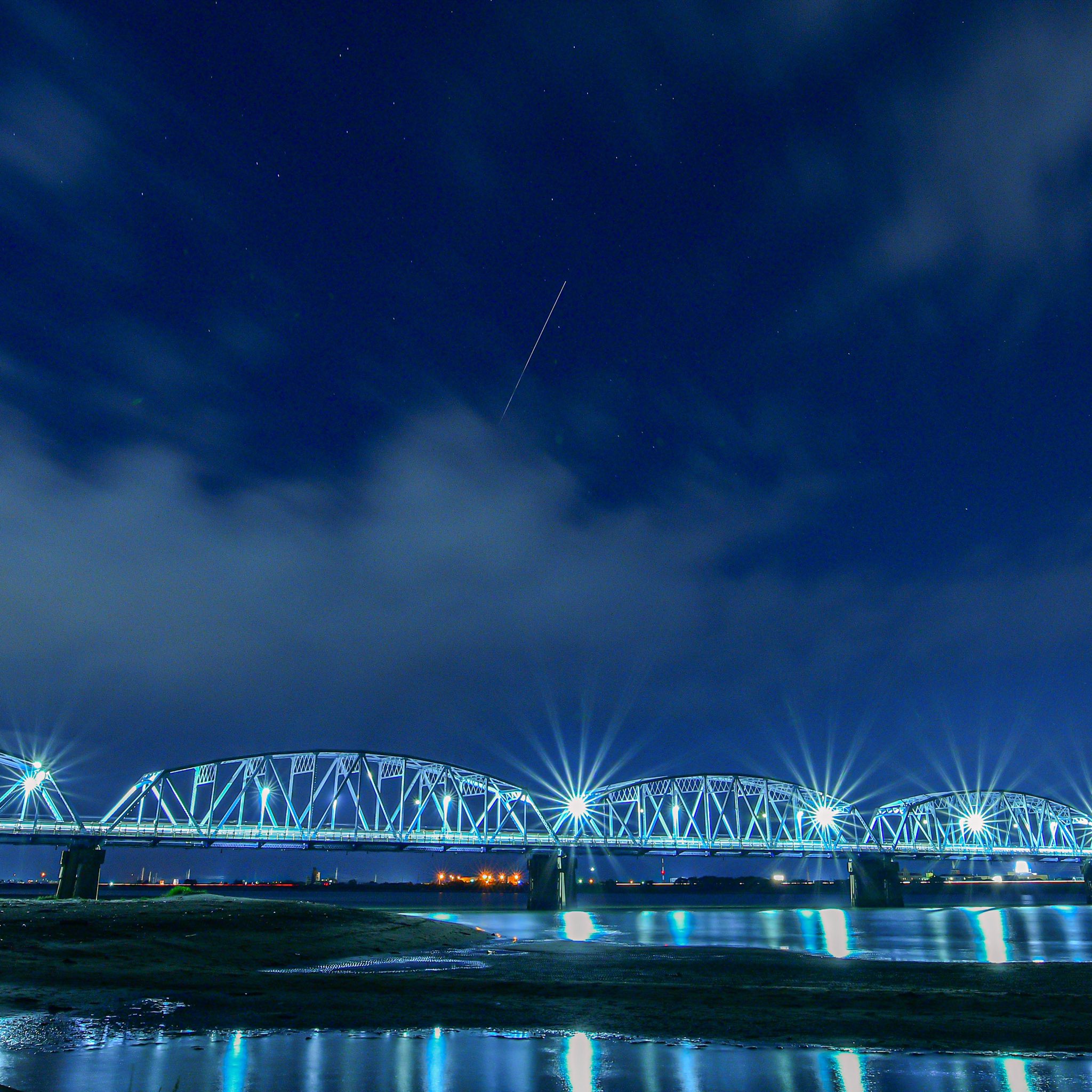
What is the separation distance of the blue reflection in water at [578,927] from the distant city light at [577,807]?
50.9 m

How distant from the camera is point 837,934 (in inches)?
2798

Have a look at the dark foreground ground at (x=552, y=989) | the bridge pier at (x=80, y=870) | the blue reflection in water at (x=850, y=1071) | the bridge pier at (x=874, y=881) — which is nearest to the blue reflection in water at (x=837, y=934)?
the dark foreground ground at (x=552, y=989)

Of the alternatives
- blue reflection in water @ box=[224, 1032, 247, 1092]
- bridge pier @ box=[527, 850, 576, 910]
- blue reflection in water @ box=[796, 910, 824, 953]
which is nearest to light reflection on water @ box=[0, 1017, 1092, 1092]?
blue reflection in water @ box=[224, 1032, 247, 1092]

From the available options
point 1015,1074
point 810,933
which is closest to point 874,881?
point 810,933

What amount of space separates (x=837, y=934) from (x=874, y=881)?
130160 millimetres

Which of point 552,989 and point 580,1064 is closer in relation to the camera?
point 580,1064

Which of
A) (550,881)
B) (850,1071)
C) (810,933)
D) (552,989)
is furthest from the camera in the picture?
(550,881)

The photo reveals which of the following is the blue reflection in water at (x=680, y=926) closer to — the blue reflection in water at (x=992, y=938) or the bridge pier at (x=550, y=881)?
the blue reflection in water at (x=992, y=938)

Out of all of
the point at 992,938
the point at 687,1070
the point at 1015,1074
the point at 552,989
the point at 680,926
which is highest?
the point at 680,926

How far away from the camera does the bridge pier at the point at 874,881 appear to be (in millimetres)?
183125

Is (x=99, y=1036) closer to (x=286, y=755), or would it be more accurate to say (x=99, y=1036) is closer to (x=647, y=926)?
(x=647, y=926)

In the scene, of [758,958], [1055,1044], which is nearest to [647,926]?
[758,958]

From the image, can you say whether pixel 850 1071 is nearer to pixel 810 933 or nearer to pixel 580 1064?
pixel 580 1064

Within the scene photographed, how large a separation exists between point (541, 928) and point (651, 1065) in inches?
2716
